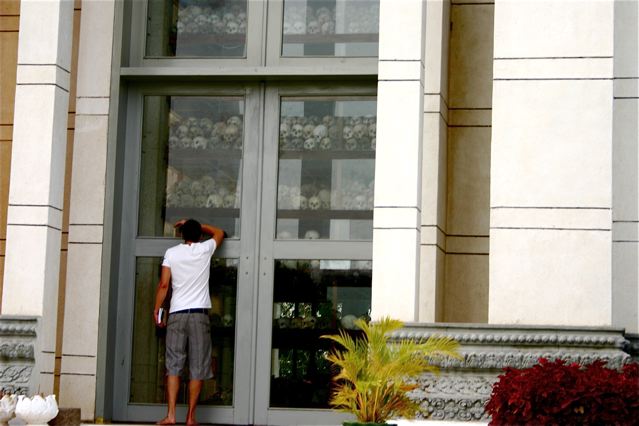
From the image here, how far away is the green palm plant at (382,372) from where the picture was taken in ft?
34.6

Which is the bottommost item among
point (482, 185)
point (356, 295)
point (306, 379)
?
point (306, 379)

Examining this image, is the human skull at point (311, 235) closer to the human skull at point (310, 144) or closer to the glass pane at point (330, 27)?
the human skull at point (310, 144)

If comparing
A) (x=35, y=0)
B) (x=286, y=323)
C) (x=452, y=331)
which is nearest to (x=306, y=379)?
(x=286, y=323)

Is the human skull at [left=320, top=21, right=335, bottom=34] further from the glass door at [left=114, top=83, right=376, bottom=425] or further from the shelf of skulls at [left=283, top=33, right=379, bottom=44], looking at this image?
the glass door at [left=114, top=83, right=376, bottom=425]

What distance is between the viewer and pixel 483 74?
13391 millimetres

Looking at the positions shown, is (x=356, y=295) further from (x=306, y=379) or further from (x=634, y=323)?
(x=634, y=323)

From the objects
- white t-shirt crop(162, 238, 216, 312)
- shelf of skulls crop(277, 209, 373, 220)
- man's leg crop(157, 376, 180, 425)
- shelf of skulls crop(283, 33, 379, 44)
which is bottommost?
man's leg crop(157, 376, 180, 425)

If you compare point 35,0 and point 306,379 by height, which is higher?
point 35,0

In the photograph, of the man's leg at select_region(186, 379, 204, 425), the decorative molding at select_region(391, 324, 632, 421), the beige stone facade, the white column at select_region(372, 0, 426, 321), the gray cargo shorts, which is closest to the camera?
the decorative molding at select_region(391, 324, 632, 421)

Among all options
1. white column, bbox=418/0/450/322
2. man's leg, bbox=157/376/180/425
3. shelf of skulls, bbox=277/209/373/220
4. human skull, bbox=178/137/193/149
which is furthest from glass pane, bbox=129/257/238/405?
white column, bbox=418/0/450/322

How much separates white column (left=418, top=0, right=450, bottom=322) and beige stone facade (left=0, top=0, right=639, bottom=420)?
0.02 m

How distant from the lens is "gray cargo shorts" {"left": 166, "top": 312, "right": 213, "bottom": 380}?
1328 centimetres

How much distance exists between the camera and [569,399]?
10.2m

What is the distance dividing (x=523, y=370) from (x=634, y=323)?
5.80 feet
